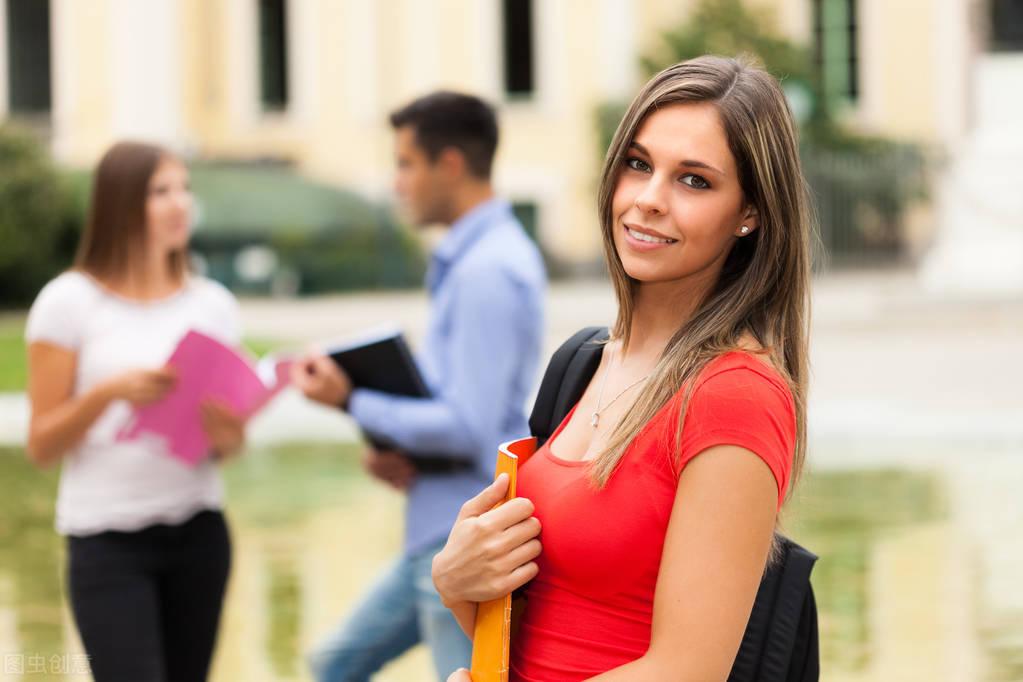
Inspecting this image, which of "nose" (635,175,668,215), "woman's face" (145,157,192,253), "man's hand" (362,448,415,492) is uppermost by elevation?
"nose" (635,175,668,215)

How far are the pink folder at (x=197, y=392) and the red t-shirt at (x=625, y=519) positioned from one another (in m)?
1.87

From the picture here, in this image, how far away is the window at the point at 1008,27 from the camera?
66.9ft

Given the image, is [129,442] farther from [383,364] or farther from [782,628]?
[782,628]

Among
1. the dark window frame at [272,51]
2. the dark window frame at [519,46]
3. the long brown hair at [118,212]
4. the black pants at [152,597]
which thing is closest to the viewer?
the black pants at [152,597]

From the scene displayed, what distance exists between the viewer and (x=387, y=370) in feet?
12.7

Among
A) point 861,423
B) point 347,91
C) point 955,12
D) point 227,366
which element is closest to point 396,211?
point 347,91

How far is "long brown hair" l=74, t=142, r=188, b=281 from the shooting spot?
4125 mm

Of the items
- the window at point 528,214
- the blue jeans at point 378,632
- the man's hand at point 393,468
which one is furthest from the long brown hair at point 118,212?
the window at point 528,214

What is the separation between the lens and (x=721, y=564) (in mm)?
2111

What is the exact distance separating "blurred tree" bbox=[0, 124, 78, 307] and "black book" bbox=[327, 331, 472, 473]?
20.8 meters

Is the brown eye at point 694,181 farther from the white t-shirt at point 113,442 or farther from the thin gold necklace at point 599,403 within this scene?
the white t-shirt at point 113,442

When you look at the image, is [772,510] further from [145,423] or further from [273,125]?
[273,125]

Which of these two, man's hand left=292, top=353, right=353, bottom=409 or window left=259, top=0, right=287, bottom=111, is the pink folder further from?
window left=259, top=0, right=287, bottom=111

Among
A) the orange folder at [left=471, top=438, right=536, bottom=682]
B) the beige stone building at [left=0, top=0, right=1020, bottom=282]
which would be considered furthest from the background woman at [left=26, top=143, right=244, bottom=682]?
the beige stone building at [left=0, top=0, right=1020, bottom=282]
